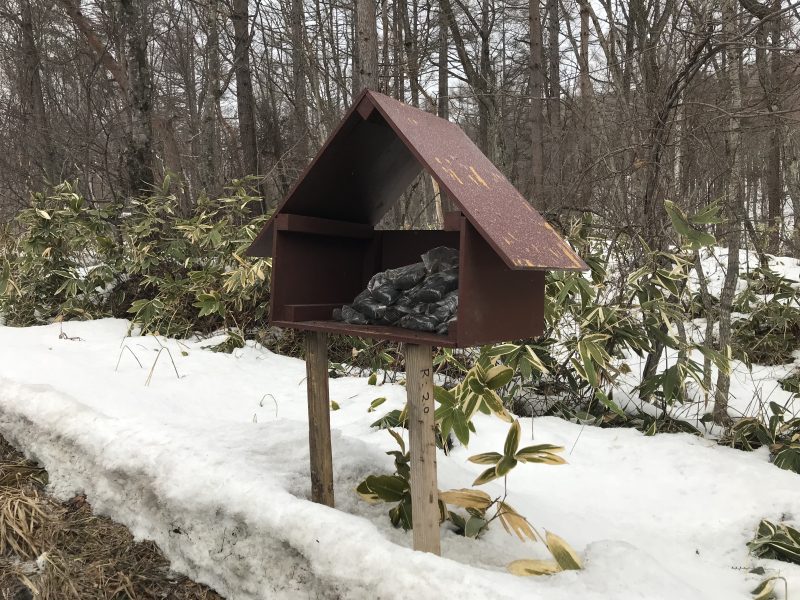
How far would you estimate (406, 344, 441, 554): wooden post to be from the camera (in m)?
1.76

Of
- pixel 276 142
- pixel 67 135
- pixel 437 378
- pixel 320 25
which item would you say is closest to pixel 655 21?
pixel 437 378

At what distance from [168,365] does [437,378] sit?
1.95m

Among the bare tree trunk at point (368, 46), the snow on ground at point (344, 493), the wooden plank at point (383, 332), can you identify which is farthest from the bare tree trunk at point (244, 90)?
the wooden plank at point (383, 332)

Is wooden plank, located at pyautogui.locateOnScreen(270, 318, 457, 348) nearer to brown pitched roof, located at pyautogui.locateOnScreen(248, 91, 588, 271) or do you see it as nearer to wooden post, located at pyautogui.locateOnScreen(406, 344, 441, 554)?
wooden post, located at pyautogui.locateOnScreen(406, 344, 441, 554)

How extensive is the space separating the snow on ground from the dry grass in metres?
0.06

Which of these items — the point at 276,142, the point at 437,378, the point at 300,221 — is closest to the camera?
the point at 300,221

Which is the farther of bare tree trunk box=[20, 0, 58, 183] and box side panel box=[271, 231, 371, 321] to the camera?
bare tree trunk box=[20, 0, 58, 183]

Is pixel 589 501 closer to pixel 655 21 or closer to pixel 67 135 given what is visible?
pixel 655 21

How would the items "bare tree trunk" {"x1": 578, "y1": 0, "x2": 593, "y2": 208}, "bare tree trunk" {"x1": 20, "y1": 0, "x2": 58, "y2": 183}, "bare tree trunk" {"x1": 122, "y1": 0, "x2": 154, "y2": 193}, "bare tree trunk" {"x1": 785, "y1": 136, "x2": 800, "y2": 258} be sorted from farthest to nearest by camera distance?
"bare tree trunk" {"x1": 20, "y1": 0, "x2": 58, "y2": 183} < "bare tree trunk" {"x1": 785, "y1": 136, "x2": 800, "y2": 258} < "bare tree trunk" {"x1": 122, "y1": 0, "x2": 154, "y2": 193} < "bare tree trunk" {"x1": 578, "y1": 0, "x2": 593, "y2": 208}

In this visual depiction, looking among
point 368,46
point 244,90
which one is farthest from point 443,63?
point 368,46

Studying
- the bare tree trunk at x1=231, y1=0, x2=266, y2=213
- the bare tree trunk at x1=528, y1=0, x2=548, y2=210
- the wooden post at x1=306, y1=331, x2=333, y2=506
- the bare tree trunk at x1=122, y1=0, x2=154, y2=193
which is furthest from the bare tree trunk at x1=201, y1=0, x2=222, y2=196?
the wooden post at x1=306, y1=331, x2=333, y2=506

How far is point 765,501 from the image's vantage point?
2.53 metres

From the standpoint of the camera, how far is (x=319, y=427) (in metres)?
2.15

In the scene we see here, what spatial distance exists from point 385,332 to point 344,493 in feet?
3.29
